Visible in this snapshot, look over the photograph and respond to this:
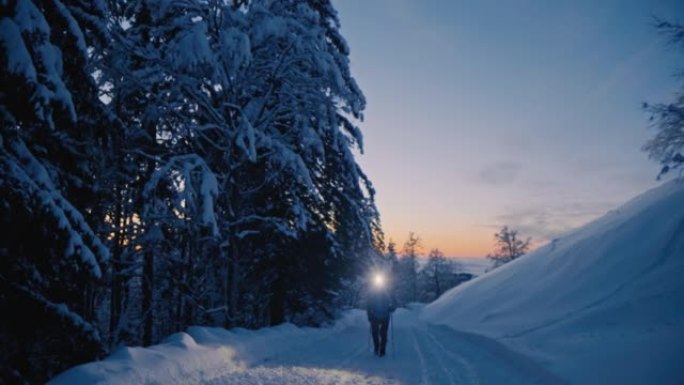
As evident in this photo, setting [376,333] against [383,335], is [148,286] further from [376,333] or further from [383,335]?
[383,335]

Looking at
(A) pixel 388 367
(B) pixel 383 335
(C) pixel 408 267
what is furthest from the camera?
(C) pixel 408 267

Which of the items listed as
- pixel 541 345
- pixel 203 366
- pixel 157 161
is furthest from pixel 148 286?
pixel 541 345

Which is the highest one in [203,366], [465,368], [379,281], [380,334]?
[379,281]

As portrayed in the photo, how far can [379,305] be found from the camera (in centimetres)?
1074

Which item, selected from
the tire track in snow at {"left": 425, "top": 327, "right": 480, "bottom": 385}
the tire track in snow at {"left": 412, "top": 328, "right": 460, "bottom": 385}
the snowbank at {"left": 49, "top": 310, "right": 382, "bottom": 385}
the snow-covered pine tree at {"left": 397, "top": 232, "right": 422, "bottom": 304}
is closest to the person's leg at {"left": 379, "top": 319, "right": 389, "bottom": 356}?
the tire track in snow at {"left": 412, "top": 328, "right": 460, "bottom": 385}

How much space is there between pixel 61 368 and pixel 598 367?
25.9 ft

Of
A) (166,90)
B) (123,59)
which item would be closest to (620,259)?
(166,90)

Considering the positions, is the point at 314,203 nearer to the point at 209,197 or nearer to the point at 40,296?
the point at 209,197

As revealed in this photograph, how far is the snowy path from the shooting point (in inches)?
251

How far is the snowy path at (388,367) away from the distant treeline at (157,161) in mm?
2175

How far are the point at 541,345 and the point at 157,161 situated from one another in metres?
9.63

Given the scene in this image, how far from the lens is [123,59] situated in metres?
8.94

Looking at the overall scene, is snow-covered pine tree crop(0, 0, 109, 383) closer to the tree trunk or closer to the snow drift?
the tree trunk

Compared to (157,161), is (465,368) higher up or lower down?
lower down
